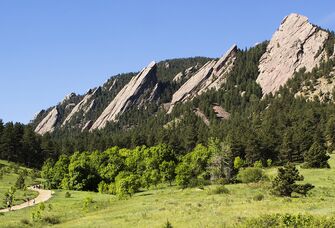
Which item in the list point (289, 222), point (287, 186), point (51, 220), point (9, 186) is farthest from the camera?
point (9, 186)

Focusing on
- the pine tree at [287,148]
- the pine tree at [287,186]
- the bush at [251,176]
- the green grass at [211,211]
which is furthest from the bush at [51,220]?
the pine tree at [287,148]

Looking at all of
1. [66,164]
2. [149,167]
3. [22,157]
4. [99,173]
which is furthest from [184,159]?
[22,157]

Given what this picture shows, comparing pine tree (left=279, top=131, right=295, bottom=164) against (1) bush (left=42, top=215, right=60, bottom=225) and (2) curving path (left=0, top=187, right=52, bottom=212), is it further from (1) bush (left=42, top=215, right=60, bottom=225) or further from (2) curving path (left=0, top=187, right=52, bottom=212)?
(1) bush (left=42, top=215, right=60, bottom=225)

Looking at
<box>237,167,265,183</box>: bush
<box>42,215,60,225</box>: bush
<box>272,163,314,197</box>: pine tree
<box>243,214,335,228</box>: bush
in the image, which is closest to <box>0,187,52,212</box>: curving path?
<box>42,215,60,225</box>: bush

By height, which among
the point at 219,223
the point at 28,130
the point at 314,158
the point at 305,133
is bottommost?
the point at 219,223

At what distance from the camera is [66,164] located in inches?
4289

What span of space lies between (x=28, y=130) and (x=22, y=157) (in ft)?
36.4

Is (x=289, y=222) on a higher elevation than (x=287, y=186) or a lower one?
lower

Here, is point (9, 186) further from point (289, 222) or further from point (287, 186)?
point (289, 222)

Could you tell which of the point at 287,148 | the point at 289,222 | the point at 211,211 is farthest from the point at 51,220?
the point at 287,148

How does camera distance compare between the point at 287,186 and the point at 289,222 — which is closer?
the point at 289,222

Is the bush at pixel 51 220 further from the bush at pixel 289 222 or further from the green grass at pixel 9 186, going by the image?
the bush at pixel 289 222

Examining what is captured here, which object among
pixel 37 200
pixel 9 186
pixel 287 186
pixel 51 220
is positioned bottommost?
pixel 51 220

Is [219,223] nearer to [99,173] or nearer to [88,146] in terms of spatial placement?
[99,173]
